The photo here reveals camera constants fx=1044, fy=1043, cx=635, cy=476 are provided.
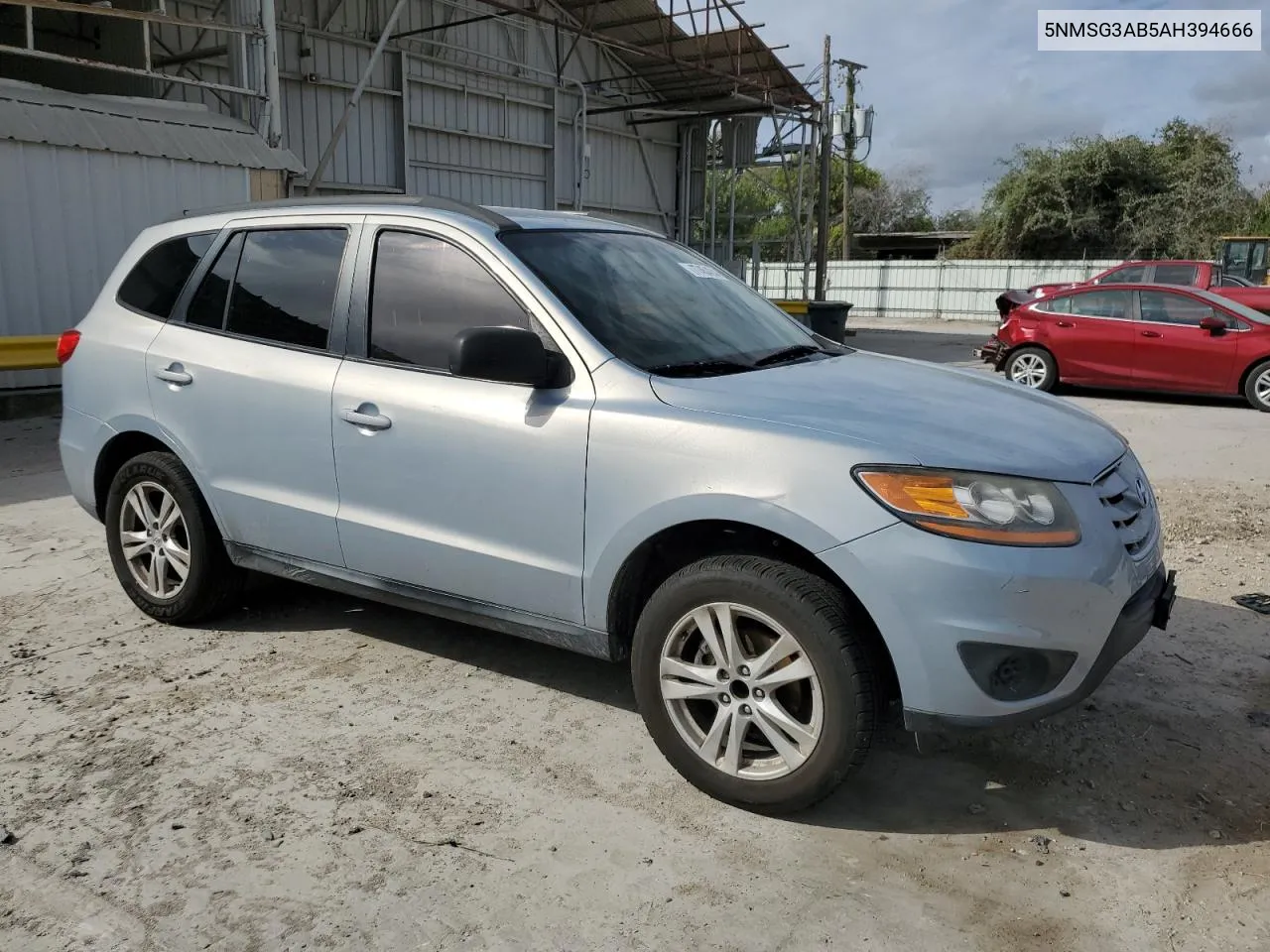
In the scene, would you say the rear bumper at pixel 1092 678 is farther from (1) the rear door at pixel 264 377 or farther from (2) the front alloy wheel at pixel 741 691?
(1) the rear door at pixel 264 377

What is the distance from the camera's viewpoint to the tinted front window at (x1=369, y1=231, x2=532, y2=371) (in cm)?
365

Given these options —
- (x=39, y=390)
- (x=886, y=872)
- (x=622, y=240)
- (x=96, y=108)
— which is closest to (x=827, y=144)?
(x=96, y=108)

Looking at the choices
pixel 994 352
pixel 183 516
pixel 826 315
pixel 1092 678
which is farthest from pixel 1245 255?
pixel 183 516

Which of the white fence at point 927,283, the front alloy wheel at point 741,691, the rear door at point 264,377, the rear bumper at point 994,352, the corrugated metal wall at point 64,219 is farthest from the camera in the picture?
the white fence at point 927,283

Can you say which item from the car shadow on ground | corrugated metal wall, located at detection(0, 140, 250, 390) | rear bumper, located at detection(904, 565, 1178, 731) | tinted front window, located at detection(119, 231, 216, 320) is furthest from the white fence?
rear bumper, located at detection(904, 565, 1178, 731)

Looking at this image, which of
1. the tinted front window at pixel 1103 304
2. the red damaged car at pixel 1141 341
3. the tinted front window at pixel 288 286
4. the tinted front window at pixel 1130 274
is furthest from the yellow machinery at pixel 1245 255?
the tinted front window at pixel 288 286

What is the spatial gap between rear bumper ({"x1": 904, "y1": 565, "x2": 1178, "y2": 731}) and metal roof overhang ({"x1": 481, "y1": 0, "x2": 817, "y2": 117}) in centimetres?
1478

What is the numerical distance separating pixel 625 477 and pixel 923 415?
929 millimetres

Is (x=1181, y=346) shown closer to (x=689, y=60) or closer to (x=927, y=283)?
(x=689, y=60)

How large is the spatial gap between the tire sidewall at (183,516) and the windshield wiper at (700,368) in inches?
87.2

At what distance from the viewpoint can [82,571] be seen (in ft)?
18.1

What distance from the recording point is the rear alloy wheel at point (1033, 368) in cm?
1303

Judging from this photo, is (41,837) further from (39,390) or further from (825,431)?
(39,390)

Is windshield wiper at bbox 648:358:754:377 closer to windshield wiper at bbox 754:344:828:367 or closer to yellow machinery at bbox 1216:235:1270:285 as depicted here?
windshield wiper at bbox 754:344:828:367
